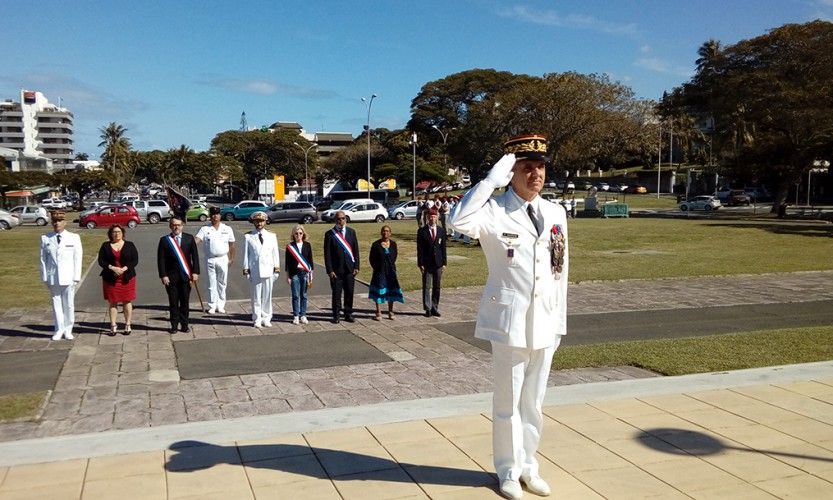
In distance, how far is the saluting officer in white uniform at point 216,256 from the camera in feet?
41.8

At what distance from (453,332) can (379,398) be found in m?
3.91

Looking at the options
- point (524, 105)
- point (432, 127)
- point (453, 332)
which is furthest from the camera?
point (432, 127)

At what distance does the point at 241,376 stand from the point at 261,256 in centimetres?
341

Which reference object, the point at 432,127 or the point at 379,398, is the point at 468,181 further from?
the point at 379,398

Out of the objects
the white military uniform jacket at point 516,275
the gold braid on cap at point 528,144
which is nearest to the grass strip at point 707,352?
the white military uniform jacket at point 516,275

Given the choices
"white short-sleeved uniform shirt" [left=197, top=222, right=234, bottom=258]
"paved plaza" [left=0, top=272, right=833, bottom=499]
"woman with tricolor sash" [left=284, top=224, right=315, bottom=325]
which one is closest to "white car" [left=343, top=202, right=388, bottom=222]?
"white short-sleeved uniform shirt" [left=197, top=222, right=234, bottom=258]

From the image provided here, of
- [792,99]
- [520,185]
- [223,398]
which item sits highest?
[792,99]

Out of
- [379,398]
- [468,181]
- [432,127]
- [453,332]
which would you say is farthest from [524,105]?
[379,398]

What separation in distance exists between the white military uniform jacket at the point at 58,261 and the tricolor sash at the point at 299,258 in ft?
10.4

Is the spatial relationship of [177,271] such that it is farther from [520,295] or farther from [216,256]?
[520,295]

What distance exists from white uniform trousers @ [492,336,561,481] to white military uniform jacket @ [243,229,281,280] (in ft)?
24.8

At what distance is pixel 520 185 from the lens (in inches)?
172

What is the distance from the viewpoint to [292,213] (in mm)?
47031

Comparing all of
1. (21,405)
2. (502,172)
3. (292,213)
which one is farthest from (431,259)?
(292,213)
